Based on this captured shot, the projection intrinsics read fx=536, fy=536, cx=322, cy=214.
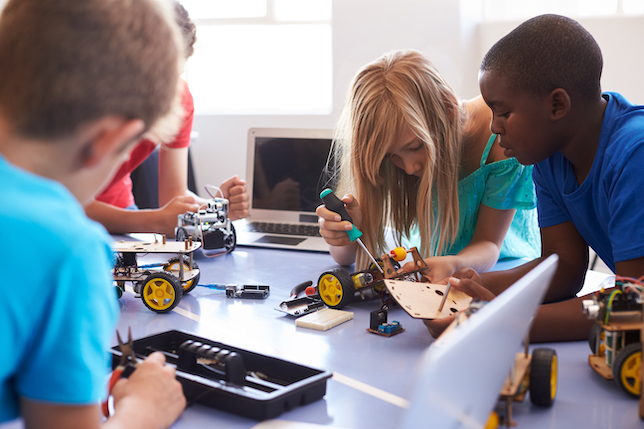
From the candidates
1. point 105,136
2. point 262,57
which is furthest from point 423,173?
point 262,57

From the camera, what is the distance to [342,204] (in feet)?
3.82

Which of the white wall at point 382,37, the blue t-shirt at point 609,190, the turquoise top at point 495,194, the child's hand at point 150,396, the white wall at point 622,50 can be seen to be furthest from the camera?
the white wall at point 382,37

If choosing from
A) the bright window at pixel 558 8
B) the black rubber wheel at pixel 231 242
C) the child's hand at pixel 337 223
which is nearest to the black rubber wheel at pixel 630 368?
the child's hand at pixel 337 223

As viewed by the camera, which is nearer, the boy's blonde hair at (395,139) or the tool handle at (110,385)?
the tool handle at (110,385)

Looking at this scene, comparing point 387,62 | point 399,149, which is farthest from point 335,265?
point 387,62

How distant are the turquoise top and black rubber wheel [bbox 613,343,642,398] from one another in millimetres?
624

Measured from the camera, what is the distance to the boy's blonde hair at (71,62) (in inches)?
17.3

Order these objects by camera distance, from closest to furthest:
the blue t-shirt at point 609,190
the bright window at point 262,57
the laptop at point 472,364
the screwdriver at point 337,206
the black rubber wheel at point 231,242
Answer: the laptop at point 472,364 < the blue t-shirt at point 609,190 < the screwdriver at point 337,206 < the black rubber wheel at point 231,242 < the bright window at point 262,57

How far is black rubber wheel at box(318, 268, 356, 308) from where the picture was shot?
100 centimetres

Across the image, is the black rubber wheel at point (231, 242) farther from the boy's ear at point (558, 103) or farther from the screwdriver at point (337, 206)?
the boy's ear at point (558, 103)

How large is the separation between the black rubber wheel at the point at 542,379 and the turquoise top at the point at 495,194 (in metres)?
0.65

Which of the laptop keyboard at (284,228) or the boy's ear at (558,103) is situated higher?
the boy's ear at (558,103)

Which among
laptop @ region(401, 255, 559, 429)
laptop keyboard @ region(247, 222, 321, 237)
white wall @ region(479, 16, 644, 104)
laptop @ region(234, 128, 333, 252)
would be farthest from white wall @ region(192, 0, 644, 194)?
laptop @ region(401, 255, 559, 429)

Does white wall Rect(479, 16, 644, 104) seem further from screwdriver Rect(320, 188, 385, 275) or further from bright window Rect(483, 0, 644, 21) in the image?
screwdriver Rect(320, 188, 385, 275)
